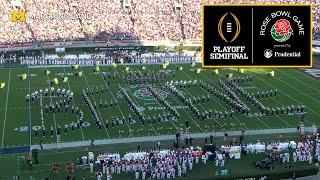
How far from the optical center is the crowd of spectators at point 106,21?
201 feet

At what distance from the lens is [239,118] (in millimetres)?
32562

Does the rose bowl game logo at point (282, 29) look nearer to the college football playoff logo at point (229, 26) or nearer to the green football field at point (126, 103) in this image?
the college football playoff logo at point (229, 26)

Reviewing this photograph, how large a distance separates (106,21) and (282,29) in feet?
173

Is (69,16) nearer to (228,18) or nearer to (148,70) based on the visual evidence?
(148,70)

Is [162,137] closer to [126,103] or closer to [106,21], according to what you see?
[126,103]

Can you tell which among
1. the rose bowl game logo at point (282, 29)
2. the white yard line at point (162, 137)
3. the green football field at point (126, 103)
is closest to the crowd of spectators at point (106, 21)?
the green football field at point (126, 103)

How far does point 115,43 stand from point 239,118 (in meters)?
29.7

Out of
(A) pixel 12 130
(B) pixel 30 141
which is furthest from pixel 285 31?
(A) pixel 12 130

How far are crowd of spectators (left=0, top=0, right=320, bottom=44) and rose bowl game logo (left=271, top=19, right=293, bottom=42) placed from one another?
48564mm

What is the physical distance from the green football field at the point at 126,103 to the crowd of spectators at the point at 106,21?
13357mm

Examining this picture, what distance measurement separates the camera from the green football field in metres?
30.4
